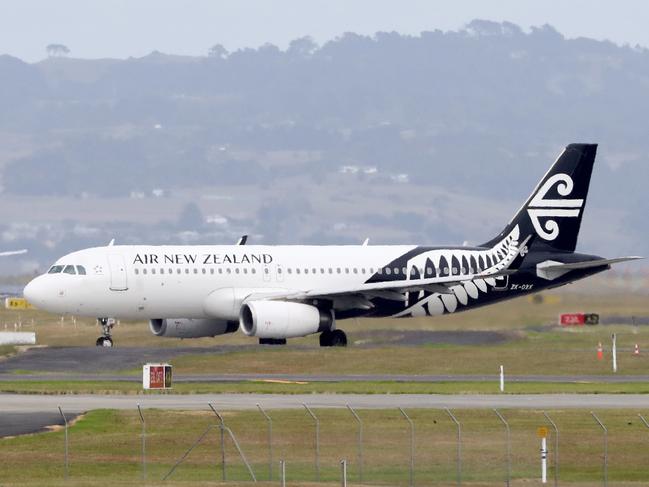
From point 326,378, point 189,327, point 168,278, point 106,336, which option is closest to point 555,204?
point 189,327

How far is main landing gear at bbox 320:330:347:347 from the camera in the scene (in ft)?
249

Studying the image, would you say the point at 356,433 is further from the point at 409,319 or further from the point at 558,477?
the point at 409,319

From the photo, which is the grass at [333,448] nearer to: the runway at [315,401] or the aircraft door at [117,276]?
the runway at [315,401]

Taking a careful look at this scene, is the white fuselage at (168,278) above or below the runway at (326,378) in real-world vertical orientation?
above

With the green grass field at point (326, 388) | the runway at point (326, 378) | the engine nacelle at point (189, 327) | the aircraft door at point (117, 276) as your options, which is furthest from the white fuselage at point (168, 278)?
the green grass field at point (326, 388)

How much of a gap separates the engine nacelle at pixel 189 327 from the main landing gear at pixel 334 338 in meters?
4.18

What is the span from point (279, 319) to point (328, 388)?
15385 millimetres

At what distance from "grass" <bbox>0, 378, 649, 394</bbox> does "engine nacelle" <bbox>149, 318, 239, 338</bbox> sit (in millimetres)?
17212

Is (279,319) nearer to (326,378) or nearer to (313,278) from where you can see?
(313,278)

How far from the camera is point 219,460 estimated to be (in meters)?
40.7

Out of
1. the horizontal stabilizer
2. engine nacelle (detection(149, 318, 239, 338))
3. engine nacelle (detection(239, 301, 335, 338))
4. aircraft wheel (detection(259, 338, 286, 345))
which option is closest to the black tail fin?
the horizontal stabilizer

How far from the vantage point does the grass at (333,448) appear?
38.6 meters

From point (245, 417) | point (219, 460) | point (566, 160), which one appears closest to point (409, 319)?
point (566, 160)

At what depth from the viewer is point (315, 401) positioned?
5288 cm
